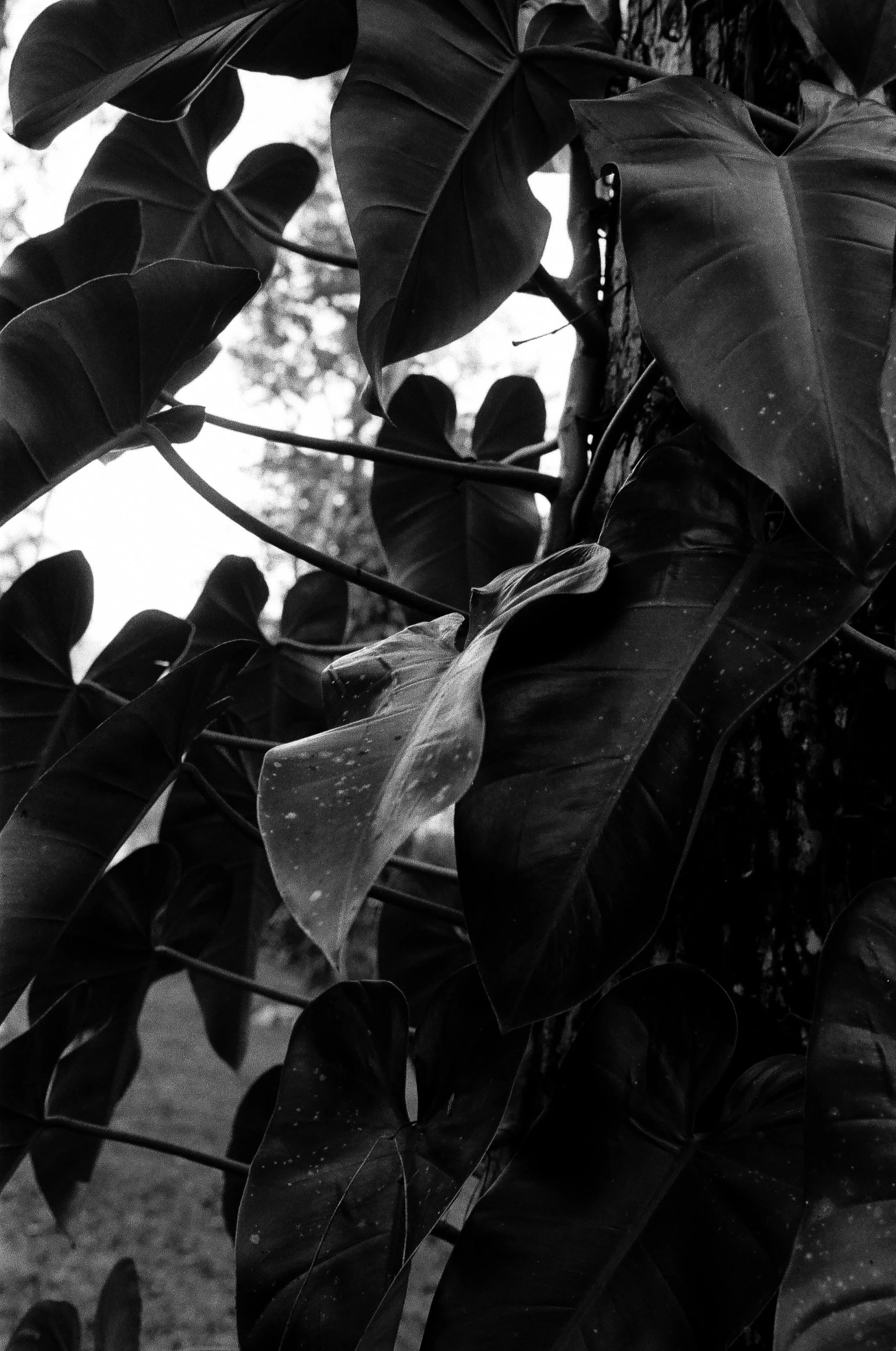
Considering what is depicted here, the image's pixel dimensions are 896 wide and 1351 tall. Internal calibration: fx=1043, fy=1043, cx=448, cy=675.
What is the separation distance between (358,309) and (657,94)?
209mm

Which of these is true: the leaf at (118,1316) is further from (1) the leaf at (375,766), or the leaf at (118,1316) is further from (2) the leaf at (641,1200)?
(1) the leaf at (375,766)

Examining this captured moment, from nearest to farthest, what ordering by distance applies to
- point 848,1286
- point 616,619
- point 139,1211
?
1. point 848,1286
2. point 616,619
3. point 139,1211

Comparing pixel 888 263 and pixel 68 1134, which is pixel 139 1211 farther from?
pixel 888 263

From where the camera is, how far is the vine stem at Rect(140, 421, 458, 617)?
0.76 meters

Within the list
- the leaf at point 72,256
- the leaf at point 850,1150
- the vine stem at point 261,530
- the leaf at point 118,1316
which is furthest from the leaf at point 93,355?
the leaf at point 118,1316

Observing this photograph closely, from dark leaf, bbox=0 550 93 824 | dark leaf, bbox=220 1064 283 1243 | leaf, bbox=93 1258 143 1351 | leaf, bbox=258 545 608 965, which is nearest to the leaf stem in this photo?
dark leaf, bbox=0 550 93 824

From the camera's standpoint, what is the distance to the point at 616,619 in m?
0.53

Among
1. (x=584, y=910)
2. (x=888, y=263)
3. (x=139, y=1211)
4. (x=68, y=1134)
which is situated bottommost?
(x=139, y=1211)

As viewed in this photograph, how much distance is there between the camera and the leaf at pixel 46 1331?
3.32 feet

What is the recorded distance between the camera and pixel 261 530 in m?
0.78

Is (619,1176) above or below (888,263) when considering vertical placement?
below

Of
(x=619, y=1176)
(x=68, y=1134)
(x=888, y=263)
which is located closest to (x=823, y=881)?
(x=619, y=1176)

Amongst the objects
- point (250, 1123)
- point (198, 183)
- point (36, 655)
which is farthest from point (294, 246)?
point (250, 1123)

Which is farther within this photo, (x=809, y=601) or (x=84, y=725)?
(x=84, y=725)
